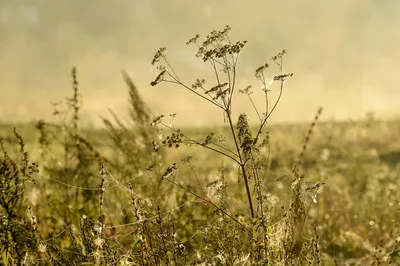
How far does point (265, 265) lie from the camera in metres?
2.33

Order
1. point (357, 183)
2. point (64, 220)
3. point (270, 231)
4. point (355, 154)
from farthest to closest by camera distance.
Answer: point (355, 154) → point (357, 183) → point (64, 220) → point (270, 231)

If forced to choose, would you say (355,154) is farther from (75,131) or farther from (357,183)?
(75,131)

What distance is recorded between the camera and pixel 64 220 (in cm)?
429

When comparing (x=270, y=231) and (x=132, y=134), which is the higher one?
(x=132, y=134)

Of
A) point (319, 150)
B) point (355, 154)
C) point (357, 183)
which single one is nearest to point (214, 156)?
point (319, 150)

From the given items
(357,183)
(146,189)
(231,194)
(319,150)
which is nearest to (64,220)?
(146,189)

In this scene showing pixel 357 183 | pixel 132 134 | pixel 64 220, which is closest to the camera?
pixel 64 220

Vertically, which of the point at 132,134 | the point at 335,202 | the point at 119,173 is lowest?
the point at 335,202

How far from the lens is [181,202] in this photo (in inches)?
169

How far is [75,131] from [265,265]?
8.93ft

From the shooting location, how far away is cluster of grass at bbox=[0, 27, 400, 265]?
249cm

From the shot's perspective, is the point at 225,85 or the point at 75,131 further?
the point at 75,131

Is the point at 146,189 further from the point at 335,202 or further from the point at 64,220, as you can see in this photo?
the point at 335,202

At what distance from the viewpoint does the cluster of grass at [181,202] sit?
2492 mm
